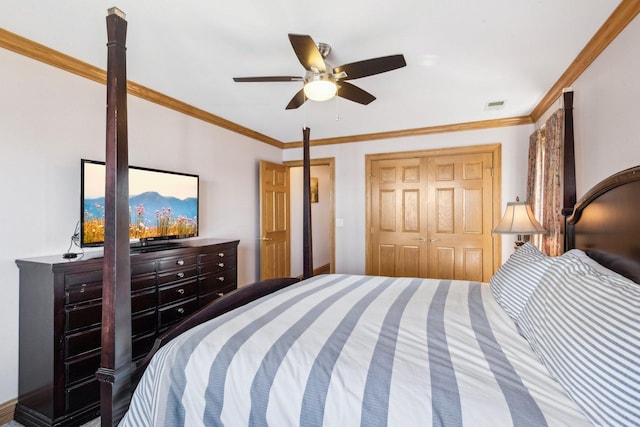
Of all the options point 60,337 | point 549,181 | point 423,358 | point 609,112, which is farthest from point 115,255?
point 549,181

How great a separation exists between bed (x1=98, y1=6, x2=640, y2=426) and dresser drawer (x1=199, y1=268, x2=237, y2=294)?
54.0 inches

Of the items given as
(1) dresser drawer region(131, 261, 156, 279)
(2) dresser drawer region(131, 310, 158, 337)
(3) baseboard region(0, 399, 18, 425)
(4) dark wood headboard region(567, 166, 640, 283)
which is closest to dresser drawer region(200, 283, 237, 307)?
(2) dresser drawer region(131, 310, 158, 337)

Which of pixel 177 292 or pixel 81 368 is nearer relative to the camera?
pixel 81 368

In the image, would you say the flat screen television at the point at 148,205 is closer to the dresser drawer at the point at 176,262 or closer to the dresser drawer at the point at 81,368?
the dresser drawer at the point at 176,262

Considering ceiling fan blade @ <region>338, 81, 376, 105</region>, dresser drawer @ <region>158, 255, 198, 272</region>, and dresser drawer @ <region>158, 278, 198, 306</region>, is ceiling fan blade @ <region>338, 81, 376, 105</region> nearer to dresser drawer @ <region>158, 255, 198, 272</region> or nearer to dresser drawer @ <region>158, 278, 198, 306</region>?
dresser drawer @ <region>158, 255, 198, 272</region>

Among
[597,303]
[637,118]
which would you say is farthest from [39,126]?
[637,118]

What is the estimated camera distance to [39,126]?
2.12m

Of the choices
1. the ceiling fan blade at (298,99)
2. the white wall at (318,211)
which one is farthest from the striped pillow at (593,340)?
the white wall at (318,211)

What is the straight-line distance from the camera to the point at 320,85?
200cm

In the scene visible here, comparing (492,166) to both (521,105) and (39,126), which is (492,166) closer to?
(521,105)

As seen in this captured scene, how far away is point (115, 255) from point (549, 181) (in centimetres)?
320

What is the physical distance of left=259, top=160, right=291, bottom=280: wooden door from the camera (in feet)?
13.7

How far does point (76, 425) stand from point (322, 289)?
1.75 m

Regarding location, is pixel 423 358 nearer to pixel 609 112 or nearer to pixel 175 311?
pixel 609 112
